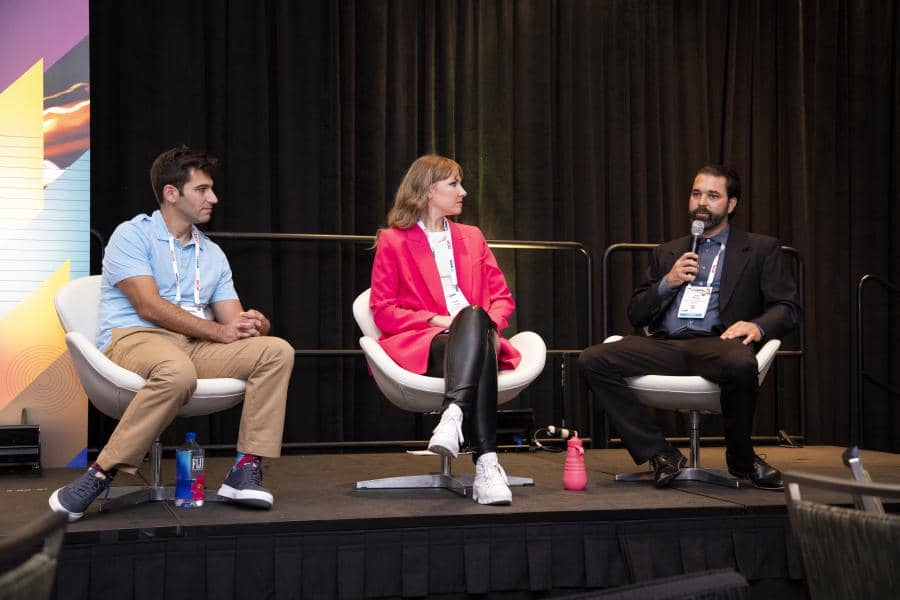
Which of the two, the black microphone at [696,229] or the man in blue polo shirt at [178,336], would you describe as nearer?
the man in blue polo shirt at [178,336]

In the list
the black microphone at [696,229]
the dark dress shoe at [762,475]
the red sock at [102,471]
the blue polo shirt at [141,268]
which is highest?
the black microphone at [696,229]

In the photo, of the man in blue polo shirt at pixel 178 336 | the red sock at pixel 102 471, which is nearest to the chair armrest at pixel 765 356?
the man in blue polo shirt at pixel 178 336

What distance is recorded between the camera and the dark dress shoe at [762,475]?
3.40 metres

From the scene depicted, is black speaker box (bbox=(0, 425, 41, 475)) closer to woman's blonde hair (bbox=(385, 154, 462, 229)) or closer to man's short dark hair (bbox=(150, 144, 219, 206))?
man's short dark hair (bbox=(150, 144, 219, 206))

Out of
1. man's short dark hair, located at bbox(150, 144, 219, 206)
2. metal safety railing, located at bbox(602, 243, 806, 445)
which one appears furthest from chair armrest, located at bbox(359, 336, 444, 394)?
metal safety railing, located at bbox(602, 243, 806, 445)

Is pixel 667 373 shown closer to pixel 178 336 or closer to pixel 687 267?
Result: pixel 687 267

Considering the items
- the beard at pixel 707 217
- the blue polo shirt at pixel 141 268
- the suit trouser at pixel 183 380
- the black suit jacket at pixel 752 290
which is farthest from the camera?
the beard at pixel 707 217

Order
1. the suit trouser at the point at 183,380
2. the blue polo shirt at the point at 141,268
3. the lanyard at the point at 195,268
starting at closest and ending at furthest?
the suit trouser at the point at 183,380
the blue polo shirt at the point at 141,268
the lanyard at the point at 195,268

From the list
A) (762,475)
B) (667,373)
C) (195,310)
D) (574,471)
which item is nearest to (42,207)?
(195,310)

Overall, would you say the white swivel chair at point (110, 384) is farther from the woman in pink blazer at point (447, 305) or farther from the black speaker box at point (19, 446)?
the black speaker box at point (19, 446)

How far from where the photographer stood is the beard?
3732mm

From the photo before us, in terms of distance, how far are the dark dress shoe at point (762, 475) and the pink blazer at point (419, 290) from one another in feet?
2.89

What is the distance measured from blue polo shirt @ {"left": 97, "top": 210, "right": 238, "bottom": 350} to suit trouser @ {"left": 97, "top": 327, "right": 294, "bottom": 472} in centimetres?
8

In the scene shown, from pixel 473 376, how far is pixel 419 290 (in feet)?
1.85
